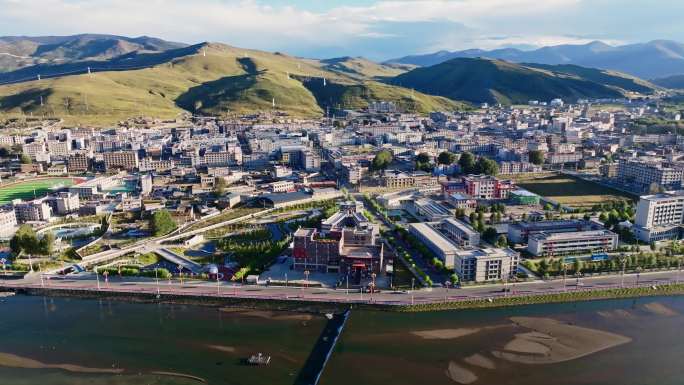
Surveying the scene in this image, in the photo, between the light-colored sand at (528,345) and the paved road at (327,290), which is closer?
the light-colored sand at (528,345)

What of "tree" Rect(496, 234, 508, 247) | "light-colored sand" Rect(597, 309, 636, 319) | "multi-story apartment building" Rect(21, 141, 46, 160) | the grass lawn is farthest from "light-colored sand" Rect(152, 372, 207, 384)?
"multi-story apartment building" Rect(21, 141, 46, 160)

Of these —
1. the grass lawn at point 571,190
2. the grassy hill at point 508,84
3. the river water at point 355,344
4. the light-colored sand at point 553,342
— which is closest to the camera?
the river water at point 355,344

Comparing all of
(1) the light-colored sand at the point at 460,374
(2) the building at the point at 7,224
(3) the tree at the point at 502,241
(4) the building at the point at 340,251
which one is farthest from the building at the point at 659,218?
(2) the building at the point at 7,224

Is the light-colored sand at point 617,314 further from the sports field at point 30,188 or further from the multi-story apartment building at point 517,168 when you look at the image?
the sports field at point 30,188

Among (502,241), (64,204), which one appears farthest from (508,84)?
(64,204)

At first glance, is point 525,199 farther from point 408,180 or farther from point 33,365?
point 33,365

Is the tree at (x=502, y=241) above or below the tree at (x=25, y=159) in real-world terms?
below

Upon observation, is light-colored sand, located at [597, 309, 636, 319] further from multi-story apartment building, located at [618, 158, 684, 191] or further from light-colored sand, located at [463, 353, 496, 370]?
multi-story apartment building, located at [618, 158, 684, 191]
